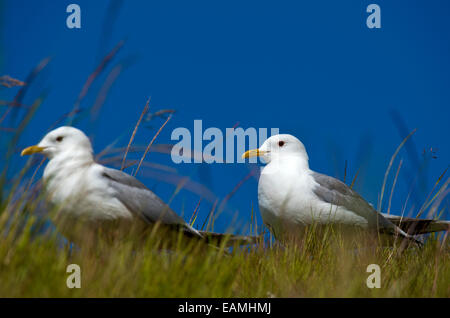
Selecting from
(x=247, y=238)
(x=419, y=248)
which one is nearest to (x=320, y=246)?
(x=247, y=238)

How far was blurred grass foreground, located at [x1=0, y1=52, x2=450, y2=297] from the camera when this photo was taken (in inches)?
140

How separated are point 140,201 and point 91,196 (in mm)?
461

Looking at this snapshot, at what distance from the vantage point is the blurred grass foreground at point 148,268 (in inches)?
140

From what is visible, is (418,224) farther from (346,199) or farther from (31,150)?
(31,150)

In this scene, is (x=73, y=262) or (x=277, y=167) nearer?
(x=73, y=262)

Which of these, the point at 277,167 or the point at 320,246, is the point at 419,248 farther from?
the point at 277,167

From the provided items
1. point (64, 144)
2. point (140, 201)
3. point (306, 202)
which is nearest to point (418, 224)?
point (306, 202)

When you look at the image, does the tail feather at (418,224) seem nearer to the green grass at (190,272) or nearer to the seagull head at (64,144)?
the green grass at (190,272)

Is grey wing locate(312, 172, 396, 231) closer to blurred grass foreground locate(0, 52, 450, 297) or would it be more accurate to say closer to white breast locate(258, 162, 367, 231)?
white breast locate(258, 162, 367, 231)

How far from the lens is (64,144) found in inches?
194

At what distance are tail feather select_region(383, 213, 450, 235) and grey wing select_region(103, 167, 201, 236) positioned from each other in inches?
111

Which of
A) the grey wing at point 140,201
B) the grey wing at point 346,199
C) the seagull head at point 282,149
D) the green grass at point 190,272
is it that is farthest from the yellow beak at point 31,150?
the grey wing at point 346,199
